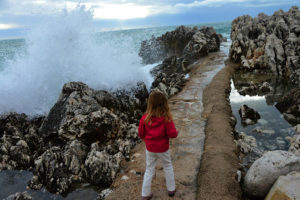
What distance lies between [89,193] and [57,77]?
6.16 meters

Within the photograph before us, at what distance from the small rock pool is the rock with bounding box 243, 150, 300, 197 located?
5.97ft

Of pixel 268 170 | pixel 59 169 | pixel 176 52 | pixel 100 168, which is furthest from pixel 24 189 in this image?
pixel 176 52

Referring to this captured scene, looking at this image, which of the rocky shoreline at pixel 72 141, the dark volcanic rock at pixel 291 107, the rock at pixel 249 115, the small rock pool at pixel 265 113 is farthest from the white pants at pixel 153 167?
the dark volcanic rock at pixel 291 107

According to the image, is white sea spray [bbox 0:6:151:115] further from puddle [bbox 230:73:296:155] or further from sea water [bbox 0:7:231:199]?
→ puddle [bbox 230:73:296:155]

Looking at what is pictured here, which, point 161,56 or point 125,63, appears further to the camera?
point 161,56

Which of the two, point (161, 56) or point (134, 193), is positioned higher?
point (161, 56)

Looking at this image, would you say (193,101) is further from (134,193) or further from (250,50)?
(250,50)

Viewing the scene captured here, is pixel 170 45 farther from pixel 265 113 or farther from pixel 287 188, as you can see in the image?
pixel 287 188

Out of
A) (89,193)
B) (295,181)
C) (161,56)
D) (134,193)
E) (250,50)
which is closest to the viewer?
(295,181)

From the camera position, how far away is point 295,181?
2.63 m

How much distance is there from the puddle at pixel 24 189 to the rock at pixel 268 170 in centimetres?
262

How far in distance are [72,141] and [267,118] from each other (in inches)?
240

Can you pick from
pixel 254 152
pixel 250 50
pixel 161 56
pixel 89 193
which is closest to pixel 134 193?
pixel 89 193

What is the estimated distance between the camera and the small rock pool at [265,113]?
5.77 m
